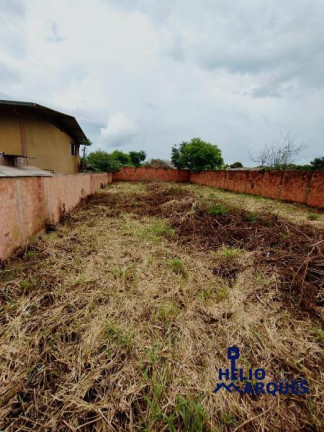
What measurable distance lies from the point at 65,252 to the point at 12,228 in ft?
2.81

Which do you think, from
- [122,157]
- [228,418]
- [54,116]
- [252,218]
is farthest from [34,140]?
[122,157]

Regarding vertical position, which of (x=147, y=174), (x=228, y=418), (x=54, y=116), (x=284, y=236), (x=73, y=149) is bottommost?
(x=228, y=418)

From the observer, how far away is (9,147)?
841cm

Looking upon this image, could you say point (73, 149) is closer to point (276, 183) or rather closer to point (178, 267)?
point (276, 183)

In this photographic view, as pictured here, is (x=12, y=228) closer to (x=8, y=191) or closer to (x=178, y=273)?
(x=8, y=191)

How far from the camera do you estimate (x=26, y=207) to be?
3.36 metres

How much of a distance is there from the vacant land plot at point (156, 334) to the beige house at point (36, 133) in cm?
638

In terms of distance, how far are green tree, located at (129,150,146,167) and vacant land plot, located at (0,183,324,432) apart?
37753 mm

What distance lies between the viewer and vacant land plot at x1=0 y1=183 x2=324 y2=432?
127 cm

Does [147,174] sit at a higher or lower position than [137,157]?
lower

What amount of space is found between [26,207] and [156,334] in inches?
122

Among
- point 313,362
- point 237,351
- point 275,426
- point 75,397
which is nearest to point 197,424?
point 275,426

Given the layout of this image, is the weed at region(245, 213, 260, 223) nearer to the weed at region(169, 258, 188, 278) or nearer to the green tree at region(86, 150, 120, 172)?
the weed at region(169, 258, 188, 278)

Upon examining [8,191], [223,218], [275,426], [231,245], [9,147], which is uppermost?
[9,147]
